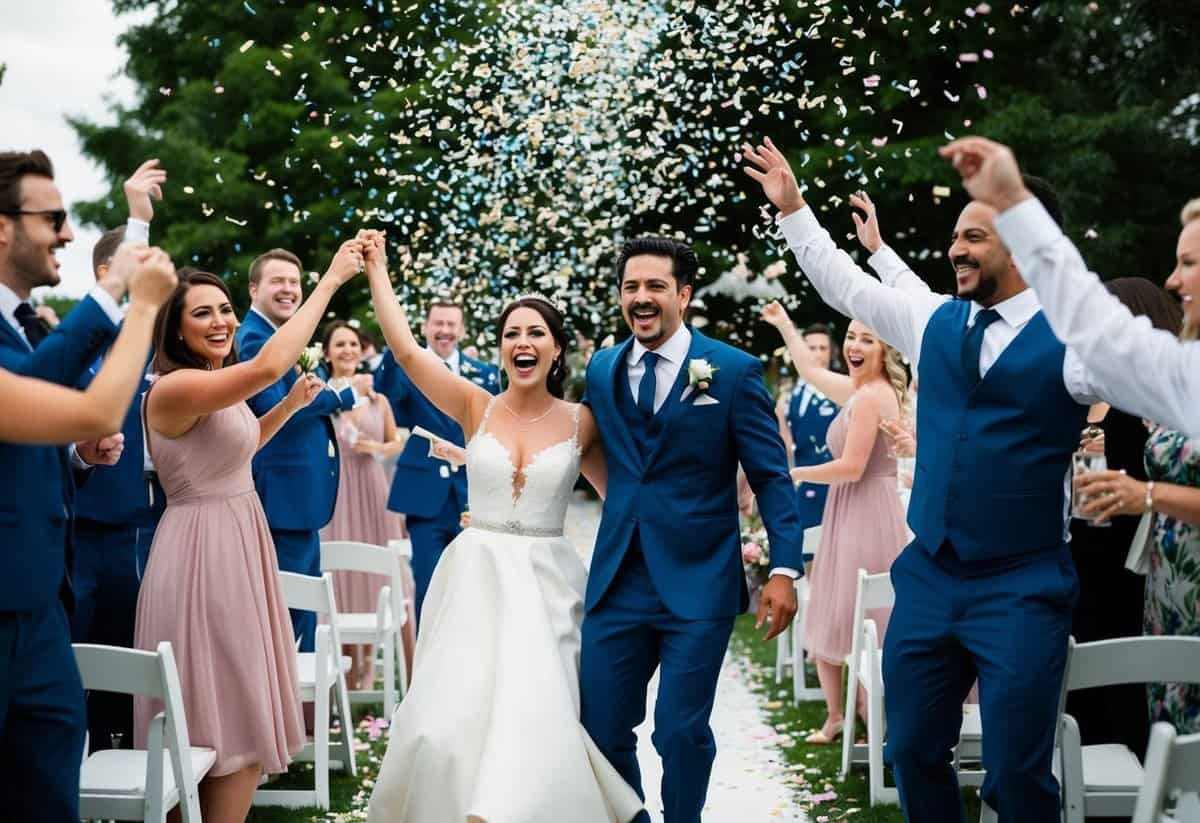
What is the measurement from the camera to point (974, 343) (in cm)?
378

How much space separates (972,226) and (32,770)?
112 inches

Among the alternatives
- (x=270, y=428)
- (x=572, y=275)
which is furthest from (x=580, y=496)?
(x=270, y=428)

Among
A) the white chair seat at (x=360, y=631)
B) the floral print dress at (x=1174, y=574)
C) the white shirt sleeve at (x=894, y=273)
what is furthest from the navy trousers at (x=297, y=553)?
the floral print dress at (x=1174, y=574)

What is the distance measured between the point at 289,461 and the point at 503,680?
258 centimetres

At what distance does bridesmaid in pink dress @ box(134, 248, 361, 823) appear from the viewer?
4.40 metres

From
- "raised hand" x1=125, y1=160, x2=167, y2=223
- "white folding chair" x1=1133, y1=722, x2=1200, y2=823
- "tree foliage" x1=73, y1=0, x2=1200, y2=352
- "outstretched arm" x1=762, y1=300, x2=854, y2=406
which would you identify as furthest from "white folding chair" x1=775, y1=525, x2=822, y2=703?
"raised hand" x1=125, y1=160, x2=167, y2=223

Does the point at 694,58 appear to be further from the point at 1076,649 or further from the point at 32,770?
the point at 32,770

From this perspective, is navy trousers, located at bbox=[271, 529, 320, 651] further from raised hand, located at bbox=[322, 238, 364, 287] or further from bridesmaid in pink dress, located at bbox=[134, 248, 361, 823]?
raised hand, located at bbox=[322, 238, 364, 287]

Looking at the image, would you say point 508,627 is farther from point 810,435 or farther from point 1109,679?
point 810,435

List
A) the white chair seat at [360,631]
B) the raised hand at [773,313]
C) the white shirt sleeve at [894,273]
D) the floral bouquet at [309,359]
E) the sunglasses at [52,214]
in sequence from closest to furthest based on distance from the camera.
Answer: the sunglasses at [52,214]
the white shirt sleeve at [894,273]
the floral bouquet at [309,359]
the raised hand at [773,313]
the white chair seat at [360,631]

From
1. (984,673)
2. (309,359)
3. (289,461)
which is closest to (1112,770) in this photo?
(984,673)

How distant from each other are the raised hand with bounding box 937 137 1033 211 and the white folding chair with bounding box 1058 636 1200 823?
4.40 feet

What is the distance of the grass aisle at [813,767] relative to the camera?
223 inches

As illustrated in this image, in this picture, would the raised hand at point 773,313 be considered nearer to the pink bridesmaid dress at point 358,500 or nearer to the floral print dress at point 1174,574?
the floral print dress at point 1174,574
